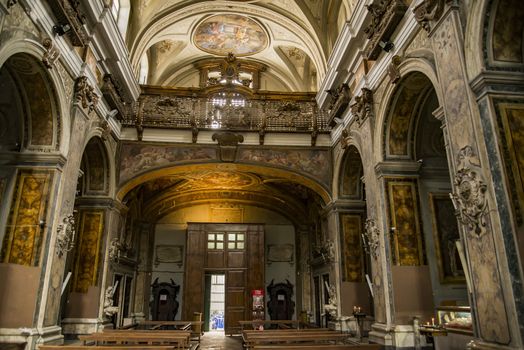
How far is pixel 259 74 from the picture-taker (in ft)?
56.6

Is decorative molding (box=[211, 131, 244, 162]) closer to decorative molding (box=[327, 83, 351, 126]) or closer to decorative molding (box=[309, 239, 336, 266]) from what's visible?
decorative molding (box=[327, 83, 351, 126])

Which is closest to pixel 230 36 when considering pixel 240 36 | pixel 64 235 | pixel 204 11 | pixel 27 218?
pixel 240 36

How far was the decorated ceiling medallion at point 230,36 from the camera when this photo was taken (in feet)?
47.4

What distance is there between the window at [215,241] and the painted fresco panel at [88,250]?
6634 millimetres

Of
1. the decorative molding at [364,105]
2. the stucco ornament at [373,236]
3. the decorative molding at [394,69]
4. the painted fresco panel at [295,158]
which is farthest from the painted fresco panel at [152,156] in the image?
the decorative molding at [394,69]

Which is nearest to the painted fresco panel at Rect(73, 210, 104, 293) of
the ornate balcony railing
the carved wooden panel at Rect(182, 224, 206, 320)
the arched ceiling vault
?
the ornate balcony railing

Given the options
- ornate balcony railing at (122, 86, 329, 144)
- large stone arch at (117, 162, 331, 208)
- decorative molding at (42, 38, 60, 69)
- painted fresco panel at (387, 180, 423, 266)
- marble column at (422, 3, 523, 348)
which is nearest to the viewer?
marble column at (422, 3, 523, 348)

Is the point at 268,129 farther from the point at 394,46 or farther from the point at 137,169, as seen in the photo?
the point at 394,46

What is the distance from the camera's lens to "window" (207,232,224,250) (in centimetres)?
1691

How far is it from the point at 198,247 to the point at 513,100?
13.7 m

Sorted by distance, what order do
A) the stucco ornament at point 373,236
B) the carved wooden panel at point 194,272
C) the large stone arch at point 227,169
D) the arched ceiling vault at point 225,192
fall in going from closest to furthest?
the stucco ornament at point 373,236
the large stone arch at point 227,169
the arched ceiling vault at point 225,192
the carved wooden panel at point 194,272

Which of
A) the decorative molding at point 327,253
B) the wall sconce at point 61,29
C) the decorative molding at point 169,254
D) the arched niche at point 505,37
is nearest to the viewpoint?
the arched niche at point 505,37

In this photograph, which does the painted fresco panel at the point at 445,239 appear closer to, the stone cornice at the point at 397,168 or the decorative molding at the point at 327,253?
the stone cornice at the point at 397,168

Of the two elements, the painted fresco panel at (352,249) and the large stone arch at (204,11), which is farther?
the large stone arch at (204,11)
